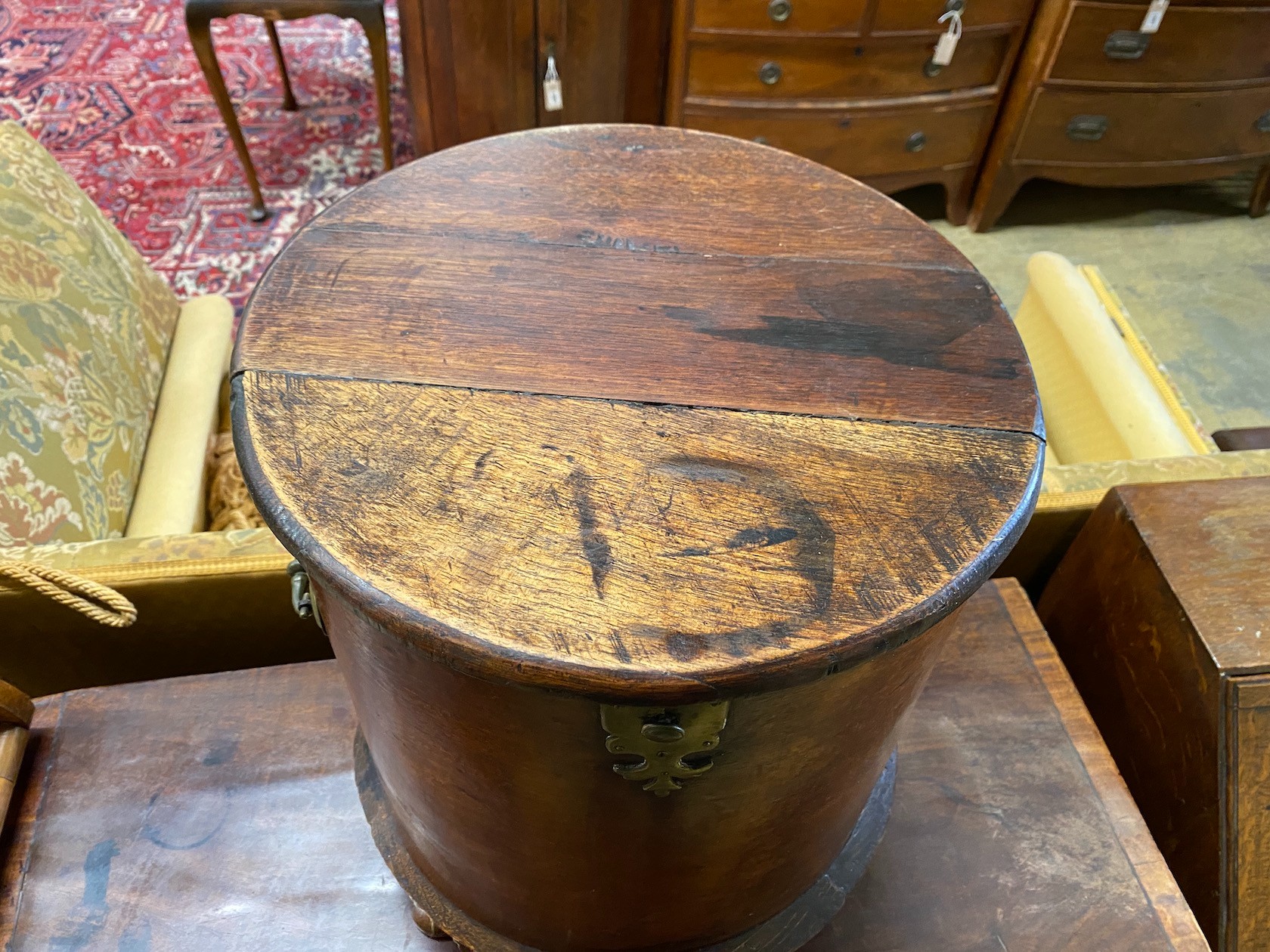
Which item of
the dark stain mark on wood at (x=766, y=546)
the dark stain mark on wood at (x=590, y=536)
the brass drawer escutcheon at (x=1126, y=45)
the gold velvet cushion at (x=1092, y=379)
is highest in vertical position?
the dark stain mark on wood at (x=766, y=546)

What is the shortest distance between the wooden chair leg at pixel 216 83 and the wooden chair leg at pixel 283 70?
54 cm

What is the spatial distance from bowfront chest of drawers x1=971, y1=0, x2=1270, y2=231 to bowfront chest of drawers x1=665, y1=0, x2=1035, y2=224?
0.11m

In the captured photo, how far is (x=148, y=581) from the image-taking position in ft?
3.61

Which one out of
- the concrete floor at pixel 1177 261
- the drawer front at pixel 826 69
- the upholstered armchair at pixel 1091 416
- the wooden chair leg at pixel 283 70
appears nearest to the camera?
the upholstered armchair at pixel 1091 416

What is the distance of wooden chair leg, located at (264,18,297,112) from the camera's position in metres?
3.07

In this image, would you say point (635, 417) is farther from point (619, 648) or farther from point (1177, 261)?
Answer: point (1177, 261)

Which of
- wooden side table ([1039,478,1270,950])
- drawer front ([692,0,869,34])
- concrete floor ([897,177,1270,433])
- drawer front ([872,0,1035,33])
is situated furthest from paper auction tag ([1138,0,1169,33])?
wooden side table ([1039,478,1270,950])

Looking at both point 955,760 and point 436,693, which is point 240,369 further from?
point 955,760

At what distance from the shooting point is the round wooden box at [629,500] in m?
0.63

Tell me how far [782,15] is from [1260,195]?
2.25 meters

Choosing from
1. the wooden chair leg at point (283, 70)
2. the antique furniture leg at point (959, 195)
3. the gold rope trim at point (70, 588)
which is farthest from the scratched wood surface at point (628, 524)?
the wooden chair leg at point (283, 70)

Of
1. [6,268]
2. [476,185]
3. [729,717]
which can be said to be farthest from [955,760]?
[6,268]

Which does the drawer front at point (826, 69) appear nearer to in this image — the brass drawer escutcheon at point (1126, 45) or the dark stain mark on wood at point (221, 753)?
the brass drawer escutcheon at point (1126, 45)

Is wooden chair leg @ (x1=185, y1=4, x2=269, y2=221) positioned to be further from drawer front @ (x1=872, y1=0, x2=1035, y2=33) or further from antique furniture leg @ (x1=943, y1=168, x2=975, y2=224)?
antique furniture leg @ (x1=943, y1=168, x2=975, y2=224)
